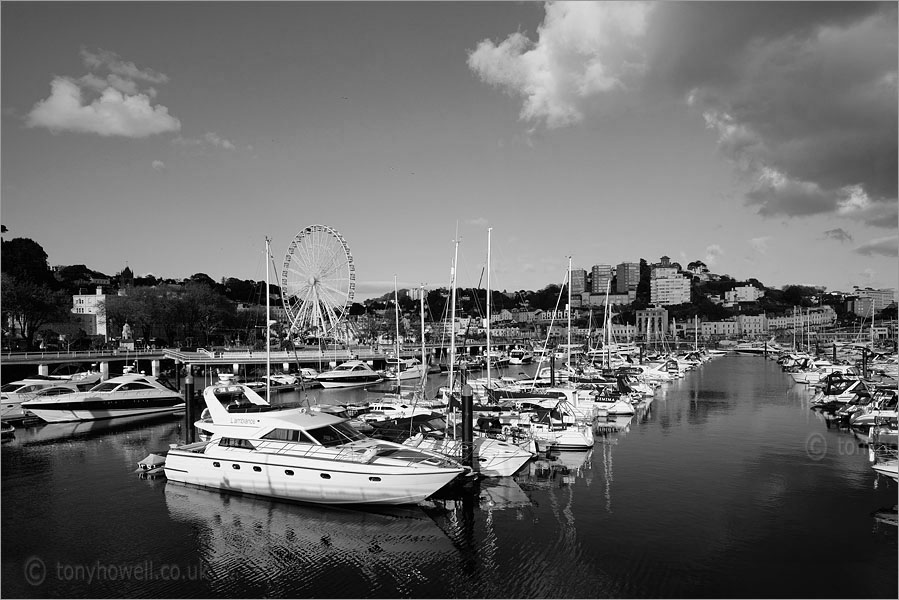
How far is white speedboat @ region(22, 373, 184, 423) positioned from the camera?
38.1 meters

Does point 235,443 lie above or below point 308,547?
above

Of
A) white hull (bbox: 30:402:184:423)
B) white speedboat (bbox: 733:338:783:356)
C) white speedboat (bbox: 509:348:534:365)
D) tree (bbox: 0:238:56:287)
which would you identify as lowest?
white speedboat (bbox: 733:338:783:356)

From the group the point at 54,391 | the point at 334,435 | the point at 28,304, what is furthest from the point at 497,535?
the point at 28,304

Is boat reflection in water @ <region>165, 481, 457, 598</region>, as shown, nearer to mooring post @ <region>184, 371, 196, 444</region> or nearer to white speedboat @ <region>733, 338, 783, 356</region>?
mooring post @ <region>184, 371, 196, 444</region>

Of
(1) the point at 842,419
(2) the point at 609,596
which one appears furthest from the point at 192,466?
(1) the point at 842,419

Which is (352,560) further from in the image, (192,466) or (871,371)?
(871,371)

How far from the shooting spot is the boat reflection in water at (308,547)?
15273mm

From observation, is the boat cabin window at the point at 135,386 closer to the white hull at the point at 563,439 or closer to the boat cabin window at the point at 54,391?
the boat cabin window at the point at 54,391

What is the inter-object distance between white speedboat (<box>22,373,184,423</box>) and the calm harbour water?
10.2 m

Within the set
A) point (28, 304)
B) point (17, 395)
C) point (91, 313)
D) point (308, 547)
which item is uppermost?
point (28, 304)

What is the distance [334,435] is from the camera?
2244 centimetres

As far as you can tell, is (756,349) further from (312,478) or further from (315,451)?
(312,478)

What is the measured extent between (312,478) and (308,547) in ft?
11.0

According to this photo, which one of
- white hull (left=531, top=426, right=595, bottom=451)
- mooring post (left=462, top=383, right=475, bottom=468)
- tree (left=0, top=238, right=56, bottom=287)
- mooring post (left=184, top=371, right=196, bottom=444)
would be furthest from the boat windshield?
tree (left=0, top=238, right=56, bottom=287)
